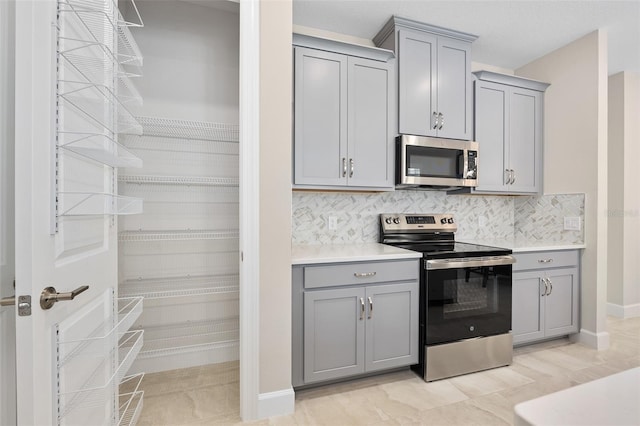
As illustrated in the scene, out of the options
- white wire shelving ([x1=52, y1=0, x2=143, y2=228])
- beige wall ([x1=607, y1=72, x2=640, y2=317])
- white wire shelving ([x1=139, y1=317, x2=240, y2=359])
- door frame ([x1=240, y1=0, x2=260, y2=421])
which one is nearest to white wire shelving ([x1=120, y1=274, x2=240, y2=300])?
white wire shelving ([x1=139, y1=317, x2=240, y2=359])

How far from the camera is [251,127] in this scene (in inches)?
68.6

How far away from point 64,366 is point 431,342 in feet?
6.57

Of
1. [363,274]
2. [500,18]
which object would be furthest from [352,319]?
[500,18]

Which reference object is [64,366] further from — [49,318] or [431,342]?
[431,342]

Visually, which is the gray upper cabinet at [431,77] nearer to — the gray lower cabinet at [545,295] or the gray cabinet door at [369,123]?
the gray cabinet door at [369,123]

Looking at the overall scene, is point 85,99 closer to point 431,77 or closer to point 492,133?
point 431,77

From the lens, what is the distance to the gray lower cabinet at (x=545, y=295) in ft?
8.50

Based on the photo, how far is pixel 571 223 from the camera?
291 centimetres

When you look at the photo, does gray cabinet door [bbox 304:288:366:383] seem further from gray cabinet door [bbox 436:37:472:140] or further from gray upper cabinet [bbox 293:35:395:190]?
gray cabinet door [bbox 436:37:472:140]

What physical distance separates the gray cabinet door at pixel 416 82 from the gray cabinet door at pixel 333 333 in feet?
4.67

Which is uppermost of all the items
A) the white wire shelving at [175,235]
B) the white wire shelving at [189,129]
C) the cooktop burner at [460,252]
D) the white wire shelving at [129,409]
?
the white wire shelving at [189,129]

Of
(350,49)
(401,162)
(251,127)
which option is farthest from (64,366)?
(350,49)

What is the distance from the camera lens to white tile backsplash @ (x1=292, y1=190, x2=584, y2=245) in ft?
8.78

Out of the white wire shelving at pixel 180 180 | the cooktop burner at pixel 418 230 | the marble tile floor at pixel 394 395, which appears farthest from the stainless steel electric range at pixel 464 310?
the white wire shelving at pixel 180 180
